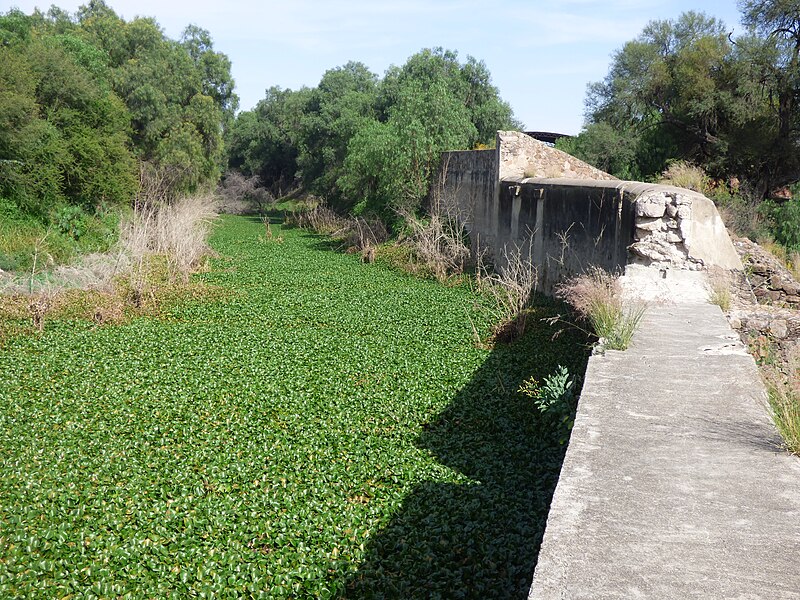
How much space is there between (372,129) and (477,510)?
1802cm

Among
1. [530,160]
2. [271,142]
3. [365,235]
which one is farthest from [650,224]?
[271,142]

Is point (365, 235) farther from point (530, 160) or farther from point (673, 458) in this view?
point (673, 458)

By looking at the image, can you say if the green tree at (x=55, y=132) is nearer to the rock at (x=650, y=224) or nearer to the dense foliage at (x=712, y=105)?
the rock at (x=650, y=224)

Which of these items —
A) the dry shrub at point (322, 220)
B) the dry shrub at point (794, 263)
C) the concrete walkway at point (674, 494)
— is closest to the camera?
the concrete walkway at point (674, 494)

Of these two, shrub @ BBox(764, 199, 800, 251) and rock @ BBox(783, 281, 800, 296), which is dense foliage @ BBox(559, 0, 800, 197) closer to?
shrub @ BBox(764, 199, 800, 251)

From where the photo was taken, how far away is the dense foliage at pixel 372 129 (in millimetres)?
17719

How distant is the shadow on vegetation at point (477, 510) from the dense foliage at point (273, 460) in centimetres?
1

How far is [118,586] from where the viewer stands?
3.86 metres

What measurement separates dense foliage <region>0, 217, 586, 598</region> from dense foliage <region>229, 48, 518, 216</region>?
896 cm

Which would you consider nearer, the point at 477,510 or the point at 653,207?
the point at 477,510

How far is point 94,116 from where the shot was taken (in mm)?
17188

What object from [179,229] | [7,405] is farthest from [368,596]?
[179,229]

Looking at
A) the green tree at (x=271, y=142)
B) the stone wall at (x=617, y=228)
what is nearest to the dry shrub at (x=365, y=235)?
the stone wall at (x=617, y=228)

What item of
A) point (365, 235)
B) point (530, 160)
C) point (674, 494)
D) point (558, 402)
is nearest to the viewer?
point (674, 494)
